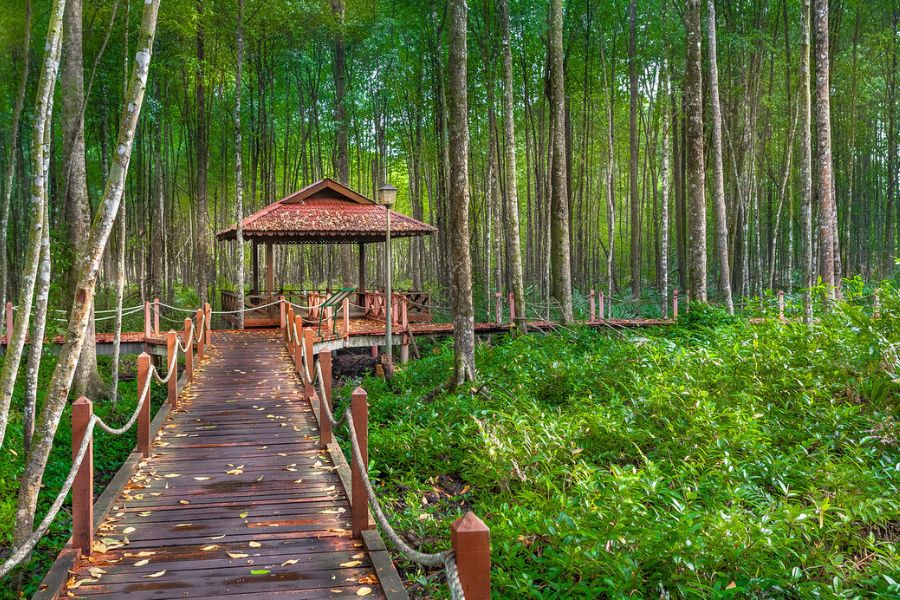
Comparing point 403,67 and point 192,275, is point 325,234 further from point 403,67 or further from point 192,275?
point 192,275

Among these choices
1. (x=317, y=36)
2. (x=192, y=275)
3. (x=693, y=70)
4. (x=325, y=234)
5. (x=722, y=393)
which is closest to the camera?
(x=722, y=393)

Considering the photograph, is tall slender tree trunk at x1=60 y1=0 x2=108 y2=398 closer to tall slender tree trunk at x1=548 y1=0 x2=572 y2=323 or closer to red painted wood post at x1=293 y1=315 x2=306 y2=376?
red painted wood post at x1=293 y1=315 x2=306 y2=376

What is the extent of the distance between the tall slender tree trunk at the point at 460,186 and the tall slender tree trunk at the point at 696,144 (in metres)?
5.07

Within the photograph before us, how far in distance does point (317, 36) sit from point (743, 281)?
1445cm

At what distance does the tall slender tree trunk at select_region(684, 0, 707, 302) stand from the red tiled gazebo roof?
6.13m

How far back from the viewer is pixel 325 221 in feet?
51.1

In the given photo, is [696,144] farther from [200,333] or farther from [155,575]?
[155,575]

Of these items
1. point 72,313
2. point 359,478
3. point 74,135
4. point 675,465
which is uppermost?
point 74,135

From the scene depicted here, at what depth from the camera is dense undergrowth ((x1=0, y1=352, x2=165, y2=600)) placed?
528 cm

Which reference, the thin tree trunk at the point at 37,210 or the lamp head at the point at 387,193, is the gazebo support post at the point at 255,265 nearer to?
the lamp head at the point at 387,193

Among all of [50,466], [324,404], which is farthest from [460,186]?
[50,466]

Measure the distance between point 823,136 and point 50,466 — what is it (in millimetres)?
11343

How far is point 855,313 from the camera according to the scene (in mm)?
7219

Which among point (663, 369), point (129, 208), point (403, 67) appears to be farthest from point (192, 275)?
point (663, 369)
